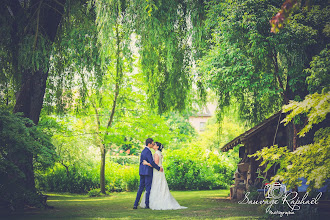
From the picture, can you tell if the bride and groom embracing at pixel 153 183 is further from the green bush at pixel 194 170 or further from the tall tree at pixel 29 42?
the green bush at pixel 194 170

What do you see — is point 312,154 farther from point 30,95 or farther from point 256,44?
point 30,95

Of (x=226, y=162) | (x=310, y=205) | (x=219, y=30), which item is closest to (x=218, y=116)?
(x=219, y=30)

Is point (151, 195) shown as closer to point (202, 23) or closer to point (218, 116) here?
point (218, 116)

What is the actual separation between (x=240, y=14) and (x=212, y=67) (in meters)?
1.68

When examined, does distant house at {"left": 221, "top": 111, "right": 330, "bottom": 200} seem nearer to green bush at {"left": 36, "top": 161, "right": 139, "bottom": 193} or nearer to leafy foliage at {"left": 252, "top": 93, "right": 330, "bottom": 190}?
leafy foliage at {"left": 252, "top": 93, "right": 330, "bottom": 190}

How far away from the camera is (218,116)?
13242 mm

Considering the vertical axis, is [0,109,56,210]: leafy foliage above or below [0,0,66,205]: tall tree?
below

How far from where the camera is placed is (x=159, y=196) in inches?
421

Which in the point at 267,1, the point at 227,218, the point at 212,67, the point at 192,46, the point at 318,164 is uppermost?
the point at 267,1

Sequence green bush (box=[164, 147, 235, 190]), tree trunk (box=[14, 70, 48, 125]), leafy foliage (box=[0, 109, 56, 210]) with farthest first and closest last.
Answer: green bush (box=[164, 147, 235, 190])
tree trunk (box=[14, 70, 48, 125])
leafy foliage (box=[0, 109, 56, 210])

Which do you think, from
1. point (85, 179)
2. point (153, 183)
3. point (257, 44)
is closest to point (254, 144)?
point (153, 183)

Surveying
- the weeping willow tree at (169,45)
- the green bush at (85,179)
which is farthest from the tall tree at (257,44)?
the green bush at (85,179)

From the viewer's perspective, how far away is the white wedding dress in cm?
1052

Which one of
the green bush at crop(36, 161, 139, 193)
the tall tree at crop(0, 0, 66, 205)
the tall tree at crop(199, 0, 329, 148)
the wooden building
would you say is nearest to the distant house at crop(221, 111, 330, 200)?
the wooden building
